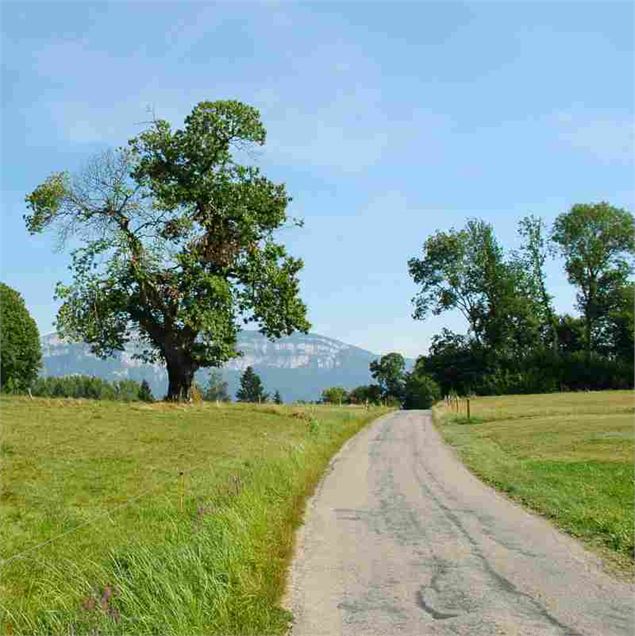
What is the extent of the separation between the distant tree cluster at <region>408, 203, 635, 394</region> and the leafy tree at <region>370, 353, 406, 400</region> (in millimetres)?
32141

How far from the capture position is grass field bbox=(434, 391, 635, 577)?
13.3 m

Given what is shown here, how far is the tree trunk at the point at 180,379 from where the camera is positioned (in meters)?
45.8

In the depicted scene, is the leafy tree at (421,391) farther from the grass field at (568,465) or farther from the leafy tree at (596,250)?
the grass field at (568,465)

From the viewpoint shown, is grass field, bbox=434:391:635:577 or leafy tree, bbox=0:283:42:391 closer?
grass field, bbox=434:391:635:577

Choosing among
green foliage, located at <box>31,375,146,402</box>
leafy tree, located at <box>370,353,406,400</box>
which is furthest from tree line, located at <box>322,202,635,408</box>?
green foliage, located at <box>31,375,146,402</box>

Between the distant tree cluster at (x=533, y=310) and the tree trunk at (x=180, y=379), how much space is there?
2151 inches

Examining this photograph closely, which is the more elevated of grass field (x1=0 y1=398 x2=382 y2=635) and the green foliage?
the green foliage

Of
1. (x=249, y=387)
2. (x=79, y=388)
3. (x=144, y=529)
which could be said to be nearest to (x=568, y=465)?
(x=144, y=529)

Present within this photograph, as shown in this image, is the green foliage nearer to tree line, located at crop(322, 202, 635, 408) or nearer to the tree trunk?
tree line, located at crop(322, 202, 635, 408)

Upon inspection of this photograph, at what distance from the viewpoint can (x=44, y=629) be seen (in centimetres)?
703

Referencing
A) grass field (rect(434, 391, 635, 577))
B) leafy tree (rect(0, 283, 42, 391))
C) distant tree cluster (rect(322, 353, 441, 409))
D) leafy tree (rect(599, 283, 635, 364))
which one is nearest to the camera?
grass field (rect(434, 391, 635, 577))

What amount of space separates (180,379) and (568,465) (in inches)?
1124

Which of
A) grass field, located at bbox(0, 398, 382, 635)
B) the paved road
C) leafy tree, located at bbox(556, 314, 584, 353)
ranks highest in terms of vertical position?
leafy tree, located at bbox(556, 314, 584, 353)

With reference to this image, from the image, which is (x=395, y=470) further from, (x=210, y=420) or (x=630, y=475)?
(x=210, y=420)
